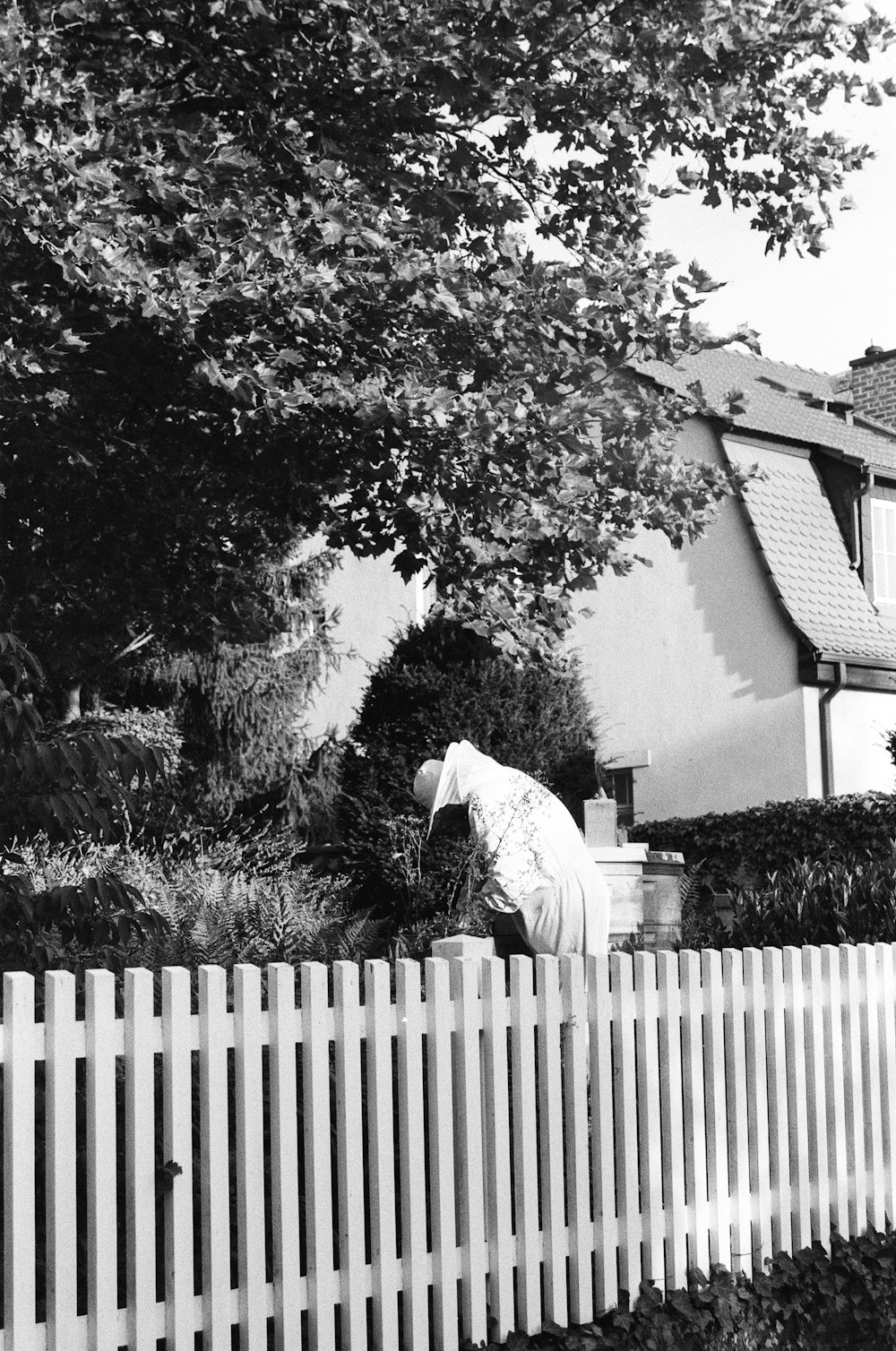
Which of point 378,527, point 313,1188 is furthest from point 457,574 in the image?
point 313,1188

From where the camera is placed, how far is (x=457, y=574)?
1078 centimetres

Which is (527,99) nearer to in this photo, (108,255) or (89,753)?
(108,255)

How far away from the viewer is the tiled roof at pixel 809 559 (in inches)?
721

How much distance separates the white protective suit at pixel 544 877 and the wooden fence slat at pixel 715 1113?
175 cm

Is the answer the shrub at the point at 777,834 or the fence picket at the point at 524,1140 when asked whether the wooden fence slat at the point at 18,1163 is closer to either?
the fence picket at the point at 524,1140

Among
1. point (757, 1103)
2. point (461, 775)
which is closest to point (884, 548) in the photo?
point (461, 775)

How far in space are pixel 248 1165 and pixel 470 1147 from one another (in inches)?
31.4

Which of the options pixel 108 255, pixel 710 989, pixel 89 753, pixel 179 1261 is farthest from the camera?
pixel 108 255

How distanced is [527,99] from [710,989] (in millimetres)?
6176

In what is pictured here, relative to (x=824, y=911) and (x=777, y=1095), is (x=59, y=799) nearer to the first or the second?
(x=777, y=1095)

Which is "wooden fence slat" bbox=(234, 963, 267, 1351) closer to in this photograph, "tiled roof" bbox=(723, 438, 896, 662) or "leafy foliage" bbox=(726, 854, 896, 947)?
"leafy foliage" bbox=(726, 854, 896, 947)

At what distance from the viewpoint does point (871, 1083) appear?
6.27m

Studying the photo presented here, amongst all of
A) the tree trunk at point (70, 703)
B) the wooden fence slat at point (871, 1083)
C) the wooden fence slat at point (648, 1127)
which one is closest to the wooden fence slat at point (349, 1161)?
the wooden fence slat at point (648, 1127)

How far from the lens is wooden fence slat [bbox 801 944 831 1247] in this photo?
235 inches
